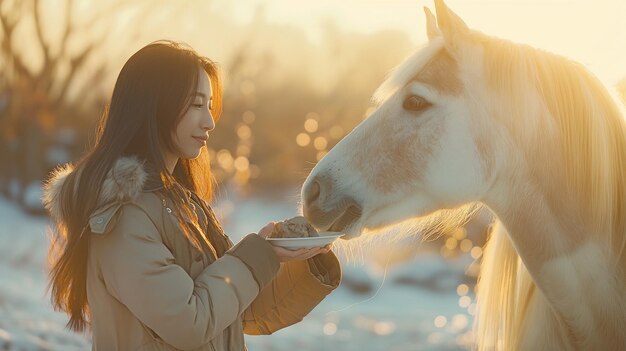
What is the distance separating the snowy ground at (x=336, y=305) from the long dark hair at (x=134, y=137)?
2.30 metres

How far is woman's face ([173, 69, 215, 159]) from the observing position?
1756mm

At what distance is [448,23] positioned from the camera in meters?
1.79

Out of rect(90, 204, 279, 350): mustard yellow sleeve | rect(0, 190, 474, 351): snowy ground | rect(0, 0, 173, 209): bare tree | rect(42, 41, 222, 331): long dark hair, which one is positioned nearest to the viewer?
rect(90, 204, 279, 350): mustard yellow sleeve

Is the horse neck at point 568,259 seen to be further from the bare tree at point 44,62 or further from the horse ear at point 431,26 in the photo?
the bare tree at point 44,62

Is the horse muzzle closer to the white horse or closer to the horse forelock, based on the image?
the white horse

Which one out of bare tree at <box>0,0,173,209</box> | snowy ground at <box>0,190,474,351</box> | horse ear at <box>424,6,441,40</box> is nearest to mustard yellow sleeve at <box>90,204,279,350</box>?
horse ear at <box>424,6,441,40</box>

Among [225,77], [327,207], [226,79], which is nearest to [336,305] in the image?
[225,77]

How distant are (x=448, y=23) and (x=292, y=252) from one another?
2.21 ft

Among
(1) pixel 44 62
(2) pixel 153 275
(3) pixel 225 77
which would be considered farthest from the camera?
(1) pixel 44 62

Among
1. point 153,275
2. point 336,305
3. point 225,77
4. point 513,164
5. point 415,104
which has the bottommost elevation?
point 153,275

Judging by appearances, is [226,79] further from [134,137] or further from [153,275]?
[153,275]

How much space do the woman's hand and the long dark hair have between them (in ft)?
0.58

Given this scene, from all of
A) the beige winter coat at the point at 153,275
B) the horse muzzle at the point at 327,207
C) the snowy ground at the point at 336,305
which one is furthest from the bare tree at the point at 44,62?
the beige winter coat at the point at 153,275

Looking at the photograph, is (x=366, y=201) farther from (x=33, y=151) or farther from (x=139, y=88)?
(x=33, y=151)
